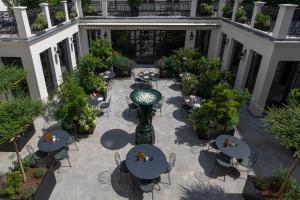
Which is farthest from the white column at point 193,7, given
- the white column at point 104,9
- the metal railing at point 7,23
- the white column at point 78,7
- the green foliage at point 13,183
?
the green foliage at point 13,183

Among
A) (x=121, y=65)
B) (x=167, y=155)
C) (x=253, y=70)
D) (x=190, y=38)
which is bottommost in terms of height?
(x=167, y=155)

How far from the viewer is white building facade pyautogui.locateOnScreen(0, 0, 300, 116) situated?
39.3 ft

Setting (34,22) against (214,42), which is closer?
(34,22)

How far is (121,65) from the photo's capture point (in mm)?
18734

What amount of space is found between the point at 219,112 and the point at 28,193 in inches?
336

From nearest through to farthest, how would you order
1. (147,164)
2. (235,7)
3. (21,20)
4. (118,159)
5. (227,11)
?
(147,164)
(118,159)
(21,20)
(235,7)
(227,11)

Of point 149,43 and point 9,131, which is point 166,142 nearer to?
point 9,131

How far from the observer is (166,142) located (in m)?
11.8

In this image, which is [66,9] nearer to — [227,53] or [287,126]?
[227,53]

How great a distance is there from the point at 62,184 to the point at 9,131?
3515mm

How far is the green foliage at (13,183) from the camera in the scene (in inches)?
299

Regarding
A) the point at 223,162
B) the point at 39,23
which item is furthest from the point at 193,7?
the point at 223,162

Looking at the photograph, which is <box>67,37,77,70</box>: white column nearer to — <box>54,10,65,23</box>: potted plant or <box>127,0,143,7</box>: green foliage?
<box>54,10,65,23</box>: potted plant

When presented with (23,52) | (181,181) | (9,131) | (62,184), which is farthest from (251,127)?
(23,52)
